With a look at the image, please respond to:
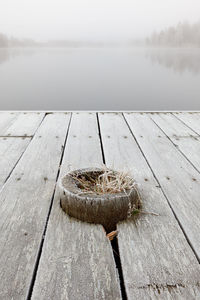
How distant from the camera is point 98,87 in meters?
6.23

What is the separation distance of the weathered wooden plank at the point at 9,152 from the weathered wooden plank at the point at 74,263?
36cm

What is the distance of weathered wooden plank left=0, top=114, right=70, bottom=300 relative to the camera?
646mm

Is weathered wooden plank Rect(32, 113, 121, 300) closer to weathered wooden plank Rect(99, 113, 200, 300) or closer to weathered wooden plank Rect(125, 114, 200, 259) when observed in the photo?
weathered wooden plank Rect(99, 113, 200, 300)

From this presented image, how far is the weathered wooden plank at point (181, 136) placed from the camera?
1406mm

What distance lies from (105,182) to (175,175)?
16.4 inches

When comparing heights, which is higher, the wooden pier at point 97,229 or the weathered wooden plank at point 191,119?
the wooden pier at point 97,229

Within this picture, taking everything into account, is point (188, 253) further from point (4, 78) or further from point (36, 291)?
point (4, 78)

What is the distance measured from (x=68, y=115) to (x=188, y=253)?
1.61 metres

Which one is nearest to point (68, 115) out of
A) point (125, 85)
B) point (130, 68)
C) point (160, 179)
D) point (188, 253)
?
point (160, 179)

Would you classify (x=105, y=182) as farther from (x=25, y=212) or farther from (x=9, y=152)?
(x=9, y=152)

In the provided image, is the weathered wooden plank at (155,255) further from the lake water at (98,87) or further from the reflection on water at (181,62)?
the reflection on water at (181,62)

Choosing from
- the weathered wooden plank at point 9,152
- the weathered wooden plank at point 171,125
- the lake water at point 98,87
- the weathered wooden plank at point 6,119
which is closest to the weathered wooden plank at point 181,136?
the weathered wooden plank at point 171,125

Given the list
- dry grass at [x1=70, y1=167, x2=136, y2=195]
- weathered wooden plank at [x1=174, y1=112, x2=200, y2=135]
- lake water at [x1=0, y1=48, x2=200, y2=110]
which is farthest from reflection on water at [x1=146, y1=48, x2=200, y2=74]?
dry grass at [x1=70, y1=167, x2=136, y2=195]

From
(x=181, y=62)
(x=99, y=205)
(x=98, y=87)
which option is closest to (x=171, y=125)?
(x=99, y=205)
